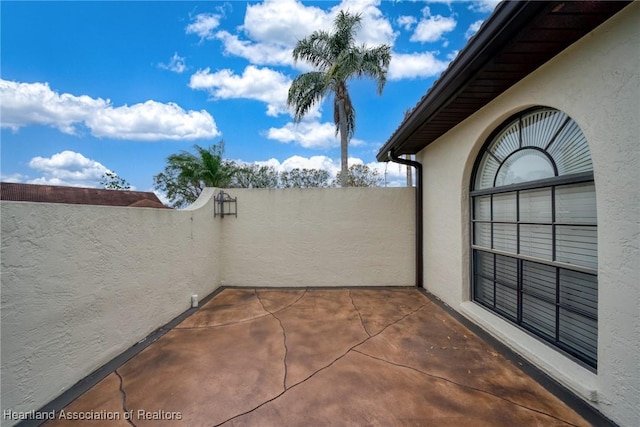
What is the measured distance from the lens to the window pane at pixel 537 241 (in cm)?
275

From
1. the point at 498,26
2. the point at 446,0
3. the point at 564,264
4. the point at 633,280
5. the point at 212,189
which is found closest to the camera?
the point at 633,280

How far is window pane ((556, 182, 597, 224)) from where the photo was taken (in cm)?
229

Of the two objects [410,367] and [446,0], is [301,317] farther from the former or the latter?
[446,0]

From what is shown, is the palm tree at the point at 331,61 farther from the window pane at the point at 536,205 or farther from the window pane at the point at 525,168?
the window pane at the point at 536,205

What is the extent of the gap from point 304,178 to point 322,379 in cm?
1474

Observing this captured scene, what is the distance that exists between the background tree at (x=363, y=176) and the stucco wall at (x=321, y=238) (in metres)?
11.1

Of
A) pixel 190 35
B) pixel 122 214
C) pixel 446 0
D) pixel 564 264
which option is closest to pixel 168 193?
pixel 190 35

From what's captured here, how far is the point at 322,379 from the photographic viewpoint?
2.50m

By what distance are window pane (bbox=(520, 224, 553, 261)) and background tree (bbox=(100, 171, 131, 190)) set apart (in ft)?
91.8

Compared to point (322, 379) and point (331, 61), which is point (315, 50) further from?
point (322, 379)

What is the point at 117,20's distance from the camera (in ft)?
15.3

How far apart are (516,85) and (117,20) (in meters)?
6.97

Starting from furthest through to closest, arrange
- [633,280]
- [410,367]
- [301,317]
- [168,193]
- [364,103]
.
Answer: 1. [168,193]
2. [364,103]
3. [301,317]
4. [410,367]
5. [633,280]

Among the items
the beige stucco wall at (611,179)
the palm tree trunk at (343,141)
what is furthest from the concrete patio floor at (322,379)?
the palm tree trunk at (343,141)
